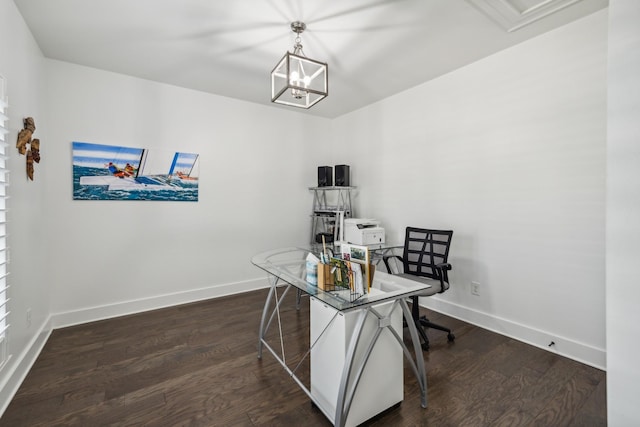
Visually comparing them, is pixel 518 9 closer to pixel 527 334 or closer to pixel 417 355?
pixel 417 355

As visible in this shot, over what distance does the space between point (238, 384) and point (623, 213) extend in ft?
7.42

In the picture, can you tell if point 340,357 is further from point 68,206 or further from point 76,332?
point 68,206

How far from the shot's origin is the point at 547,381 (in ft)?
6.27

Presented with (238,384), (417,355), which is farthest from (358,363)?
(238,384)

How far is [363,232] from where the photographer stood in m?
3.23

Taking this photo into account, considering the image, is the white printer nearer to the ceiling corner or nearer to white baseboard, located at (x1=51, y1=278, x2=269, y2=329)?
white baseboard, located at (x1=51, y1=278, x2=269, y2=329)

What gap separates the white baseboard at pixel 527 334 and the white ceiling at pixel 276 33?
2.46 metres

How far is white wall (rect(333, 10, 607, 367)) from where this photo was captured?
6.86ft

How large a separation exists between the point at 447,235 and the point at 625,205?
149 cm

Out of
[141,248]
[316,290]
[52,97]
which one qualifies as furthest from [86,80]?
[316,290]

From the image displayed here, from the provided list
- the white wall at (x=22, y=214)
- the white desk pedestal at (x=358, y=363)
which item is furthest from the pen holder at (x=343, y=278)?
the white wall at (x=22, y=214)

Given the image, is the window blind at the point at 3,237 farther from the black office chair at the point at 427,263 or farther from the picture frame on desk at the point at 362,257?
the black office chair at the point at 427,263

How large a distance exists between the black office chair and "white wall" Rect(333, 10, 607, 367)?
381 mm

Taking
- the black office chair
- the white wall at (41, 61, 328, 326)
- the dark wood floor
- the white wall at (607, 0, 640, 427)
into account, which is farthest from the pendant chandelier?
the dark wood floor
